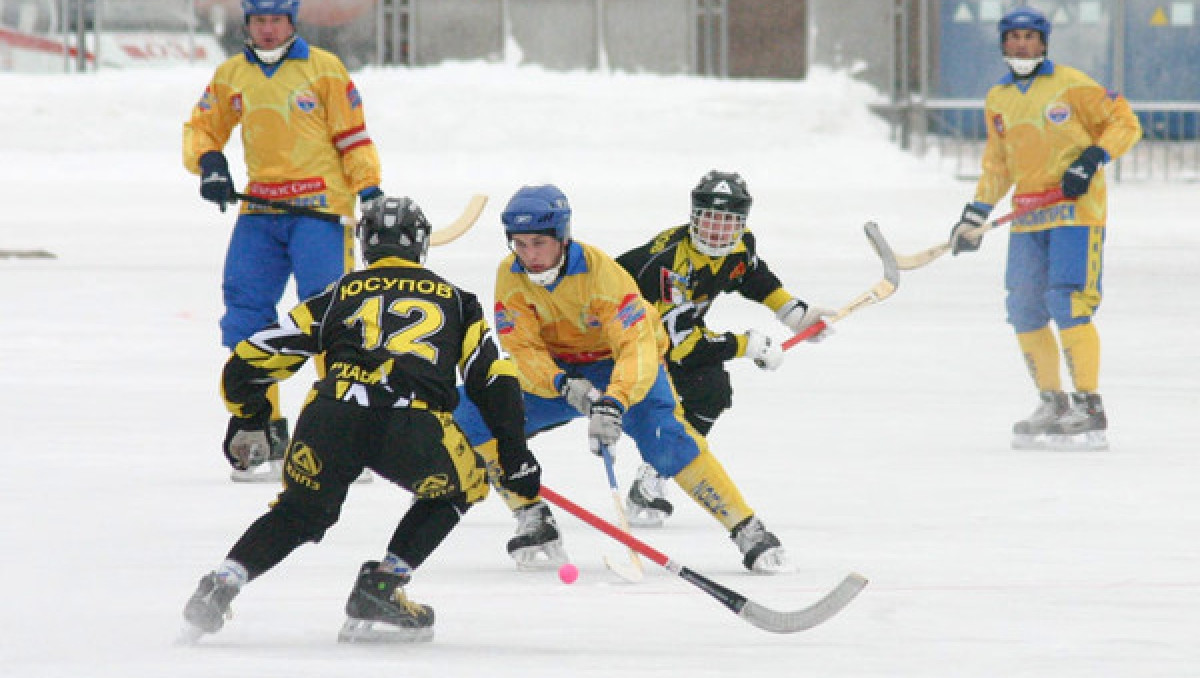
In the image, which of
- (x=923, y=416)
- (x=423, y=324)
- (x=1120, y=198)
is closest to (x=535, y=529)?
(x=423, y=324)

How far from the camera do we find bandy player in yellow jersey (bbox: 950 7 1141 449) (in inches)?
307

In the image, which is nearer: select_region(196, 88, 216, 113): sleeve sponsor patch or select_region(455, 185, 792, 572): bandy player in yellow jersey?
select_region(455, 185, 792, 572): bandy player in yellow jersey

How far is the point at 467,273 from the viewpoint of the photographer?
555 inches

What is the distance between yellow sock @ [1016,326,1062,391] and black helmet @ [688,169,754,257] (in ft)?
8.26

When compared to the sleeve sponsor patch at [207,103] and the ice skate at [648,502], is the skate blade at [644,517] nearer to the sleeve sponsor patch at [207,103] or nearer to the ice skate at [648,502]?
the ice skate at [648,502]

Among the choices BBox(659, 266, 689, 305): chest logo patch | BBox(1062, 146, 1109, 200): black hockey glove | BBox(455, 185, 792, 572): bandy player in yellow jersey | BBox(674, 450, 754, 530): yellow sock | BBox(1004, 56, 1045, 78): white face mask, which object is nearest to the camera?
BBox(455, 185, 792, 572): bandy player in yellow jersey

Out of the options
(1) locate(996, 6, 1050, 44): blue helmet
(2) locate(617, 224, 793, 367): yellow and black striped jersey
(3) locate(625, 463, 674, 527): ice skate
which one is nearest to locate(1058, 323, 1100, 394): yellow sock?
(1) locate(996, 6, 1050, 44): blue helmet

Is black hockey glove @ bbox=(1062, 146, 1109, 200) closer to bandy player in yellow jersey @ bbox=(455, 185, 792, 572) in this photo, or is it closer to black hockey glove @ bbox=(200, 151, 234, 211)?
bandy player in yellow jersey @ bbox=(455, 185, 792, 572)

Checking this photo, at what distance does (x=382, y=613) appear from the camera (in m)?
4.20

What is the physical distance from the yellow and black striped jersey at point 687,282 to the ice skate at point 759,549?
34.2 inches

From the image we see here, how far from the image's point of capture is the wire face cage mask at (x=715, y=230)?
573 centimetres

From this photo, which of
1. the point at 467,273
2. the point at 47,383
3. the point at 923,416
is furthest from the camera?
the point at 467,273

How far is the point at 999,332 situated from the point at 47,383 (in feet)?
16.7

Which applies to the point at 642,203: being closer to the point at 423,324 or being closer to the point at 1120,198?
the point at 1120,198
